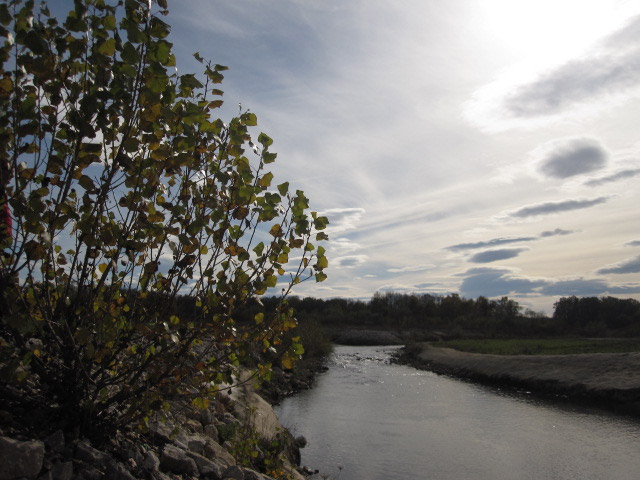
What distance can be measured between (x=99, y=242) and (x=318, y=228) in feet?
5.86

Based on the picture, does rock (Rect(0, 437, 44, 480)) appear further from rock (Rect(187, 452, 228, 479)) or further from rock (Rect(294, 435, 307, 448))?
rock (Rect(294, 435, 307, 448))

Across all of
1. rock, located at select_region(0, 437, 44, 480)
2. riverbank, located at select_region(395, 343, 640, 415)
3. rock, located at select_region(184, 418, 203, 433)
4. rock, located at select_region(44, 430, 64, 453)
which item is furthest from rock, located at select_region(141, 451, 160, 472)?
riverbank, located at select_region(395, 343, 640, 415)

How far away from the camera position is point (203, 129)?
12.8 ft

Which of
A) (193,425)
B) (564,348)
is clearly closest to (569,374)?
(564,348)

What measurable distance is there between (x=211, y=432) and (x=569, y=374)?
19.4 metres

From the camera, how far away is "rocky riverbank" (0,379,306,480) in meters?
3.25

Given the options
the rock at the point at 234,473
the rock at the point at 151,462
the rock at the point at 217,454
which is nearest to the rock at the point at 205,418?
the rock at the point at 217,454

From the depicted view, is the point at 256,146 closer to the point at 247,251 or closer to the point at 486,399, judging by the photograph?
the point at 247,251

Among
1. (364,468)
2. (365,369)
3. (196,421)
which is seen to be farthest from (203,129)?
(365,369)

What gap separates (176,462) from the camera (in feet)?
14.8

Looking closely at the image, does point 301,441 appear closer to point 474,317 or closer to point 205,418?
point 205,418

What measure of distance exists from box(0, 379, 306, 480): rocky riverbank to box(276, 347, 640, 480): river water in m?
3.48

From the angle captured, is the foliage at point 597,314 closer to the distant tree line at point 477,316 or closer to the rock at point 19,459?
the distant tree line at point 477,316

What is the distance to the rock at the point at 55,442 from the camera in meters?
3.59
